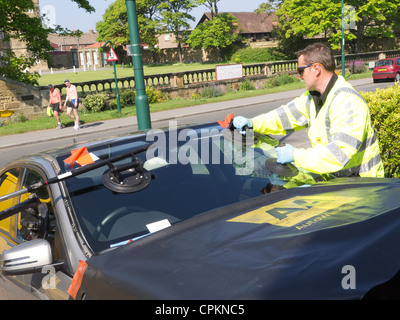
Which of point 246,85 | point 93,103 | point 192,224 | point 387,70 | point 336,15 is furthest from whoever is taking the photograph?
point 336,15

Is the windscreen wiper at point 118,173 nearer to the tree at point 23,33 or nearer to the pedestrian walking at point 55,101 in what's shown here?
the pedestrian walking at point 55,101

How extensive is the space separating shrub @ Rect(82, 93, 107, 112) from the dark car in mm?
20859

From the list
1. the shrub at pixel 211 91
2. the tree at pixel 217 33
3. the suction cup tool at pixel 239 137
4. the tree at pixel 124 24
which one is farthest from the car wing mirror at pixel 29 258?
the tree at pixel 124 24

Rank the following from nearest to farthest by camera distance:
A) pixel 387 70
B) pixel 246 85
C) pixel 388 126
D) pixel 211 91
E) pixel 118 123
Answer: pixel 388 126 < pixel 118 123 < pixel 211 91 < pixel 387 70 < pixel 246 85

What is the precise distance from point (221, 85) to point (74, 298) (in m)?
28.2

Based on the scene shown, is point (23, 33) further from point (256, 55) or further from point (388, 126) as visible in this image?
point (256, 55)

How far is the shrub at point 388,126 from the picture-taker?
19.8ft

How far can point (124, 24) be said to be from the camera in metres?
91.8

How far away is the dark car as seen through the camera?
5.34 feet

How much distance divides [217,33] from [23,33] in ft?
182

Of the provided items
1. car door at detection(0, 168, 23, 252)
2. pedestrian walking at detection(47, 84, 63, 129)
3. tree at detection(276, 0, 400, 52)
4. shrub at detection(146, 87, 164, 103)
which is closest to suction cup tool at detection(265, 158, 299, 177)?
car door at detection(0, 168, 23, 252)

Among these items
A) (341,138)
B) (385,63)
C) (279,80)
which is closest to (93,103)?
(279,80)

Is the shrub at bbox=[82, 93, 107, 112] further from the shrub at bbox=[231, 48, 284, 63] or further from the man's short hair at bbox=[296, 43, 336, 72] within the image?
the shrub at bbox=[231, 48, 284, 63]

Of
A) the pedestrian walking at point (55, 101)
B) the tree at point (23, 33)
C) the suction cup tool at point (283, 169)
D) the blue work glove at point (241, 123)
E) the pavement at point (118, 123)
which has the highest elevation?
the tree at point (23, 33)
